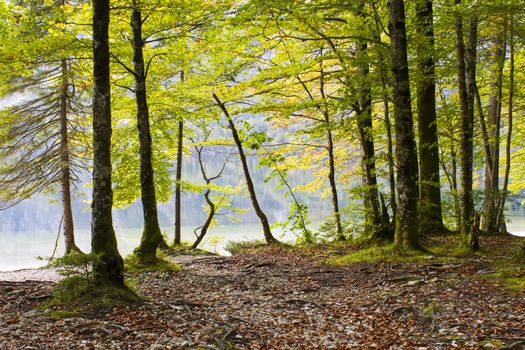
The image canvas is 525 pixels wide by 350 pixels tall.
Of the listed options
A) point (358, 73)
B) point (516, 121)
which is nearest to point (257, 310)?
point (358, 73)

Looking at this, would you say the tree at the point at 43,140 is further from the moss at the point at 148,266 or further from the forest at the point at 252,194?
the moss at the point at 148,266

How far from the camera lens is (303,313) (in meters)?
6.72

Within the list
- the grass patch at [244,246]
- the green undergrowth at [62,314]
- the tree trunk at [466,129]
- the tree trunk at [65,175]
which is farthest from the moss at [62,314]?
the tree trunk at [65,175]

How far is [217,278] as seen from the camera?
31.7 ft

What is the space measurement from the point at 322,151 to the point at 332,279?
9997 mm

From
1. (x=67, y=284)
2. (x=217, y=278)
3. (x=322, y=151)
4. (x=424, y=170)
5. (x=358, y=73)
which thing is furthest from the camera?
(x=322, y=151)

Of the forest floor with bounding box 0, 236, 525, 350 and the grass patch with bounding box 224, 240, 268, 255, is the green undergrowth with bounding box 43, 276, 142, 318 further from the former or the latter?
the grass patch with bounding box 224, 240, 268, 255

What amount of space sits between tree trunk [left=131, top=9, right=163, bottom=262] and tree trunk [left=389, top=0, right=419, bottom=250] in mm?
5575

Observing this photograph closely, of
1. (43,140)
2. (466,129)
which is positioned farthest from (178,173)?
(466,129)

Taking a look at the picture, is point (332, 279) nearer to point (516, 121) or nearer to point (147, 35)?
point (147, 35)

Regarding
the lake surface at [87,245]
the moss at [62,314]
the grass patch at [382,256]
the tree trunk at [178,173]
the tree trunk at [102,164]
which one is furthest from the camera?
the lake surface at [87,245]

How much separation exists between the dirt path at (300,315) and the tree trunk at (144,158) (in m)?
1.09

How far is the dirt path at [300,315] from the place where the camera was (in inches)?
190

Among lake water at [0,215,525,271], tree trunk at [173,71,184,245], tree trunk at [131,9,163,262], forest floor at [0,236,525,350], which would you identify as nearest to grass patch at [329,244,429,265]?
forest floor at [0,236,525,350]
